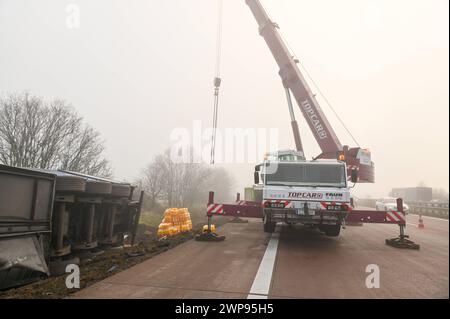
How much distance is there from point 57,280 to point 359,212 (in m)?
7.82

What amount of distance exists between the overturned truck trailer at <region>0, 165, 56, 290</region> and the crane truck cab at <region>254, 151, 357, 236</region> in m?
5.39

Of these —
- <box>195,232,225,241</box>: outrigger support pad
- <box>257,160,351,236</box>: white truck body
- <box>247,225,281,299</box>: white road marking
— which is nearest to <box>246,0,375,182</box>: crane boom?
<box>257,160,351,236</box>: white truck body

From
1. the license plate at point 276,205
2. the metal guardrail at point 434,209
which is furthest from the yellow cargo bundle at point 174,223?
the metal guardrail at point 434,209

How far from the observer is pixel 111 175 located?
26.1 meters

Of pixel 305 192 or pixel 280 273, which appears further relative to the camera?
pixel 305 192

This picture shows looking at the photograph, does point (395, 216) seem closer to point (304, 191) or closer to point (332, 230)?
point (332, 230)

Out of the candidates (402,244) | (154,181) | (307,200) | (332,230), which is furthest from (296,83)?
(154,181)

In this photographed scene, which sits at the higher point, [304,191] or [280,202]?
[304,191]

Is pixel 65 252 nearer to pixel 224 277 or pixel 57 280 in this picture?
pixel 57 280

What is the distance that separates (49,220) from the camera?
6219 mm

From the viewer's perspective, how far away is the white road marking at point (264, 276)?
4.22m

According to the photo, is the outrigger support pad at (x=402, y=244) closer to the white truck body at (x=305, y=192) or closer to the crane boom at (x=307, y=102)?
the white truck body at (x=305, y=192)

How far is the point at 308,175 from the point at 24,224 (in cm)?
720

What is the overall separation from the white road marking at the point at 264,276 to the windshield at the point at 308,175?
208cm
